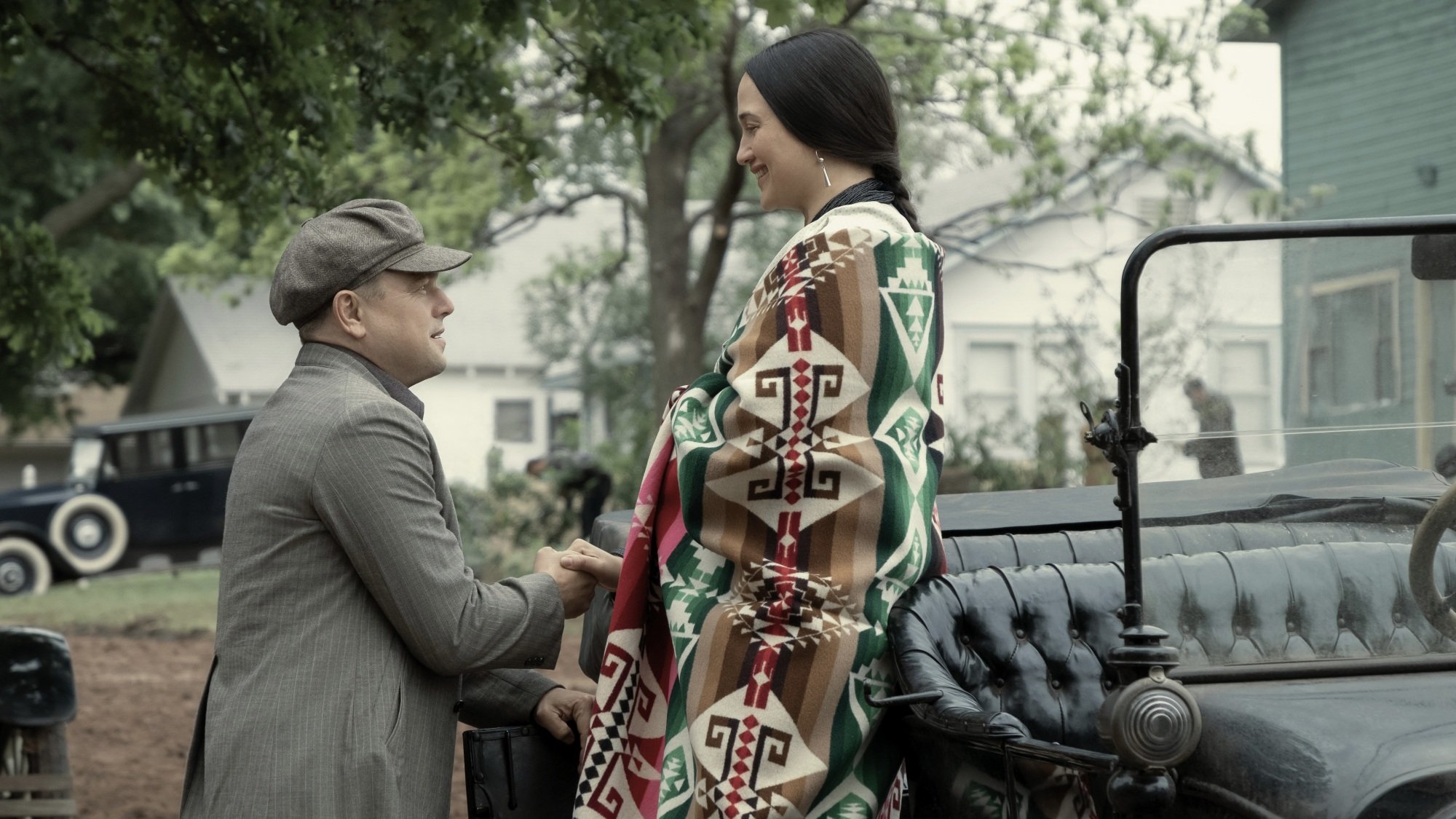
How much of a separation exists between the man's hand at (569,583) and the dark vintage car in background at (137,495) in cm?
2080

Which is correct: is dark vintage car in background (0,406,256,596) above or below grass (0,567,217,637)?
above

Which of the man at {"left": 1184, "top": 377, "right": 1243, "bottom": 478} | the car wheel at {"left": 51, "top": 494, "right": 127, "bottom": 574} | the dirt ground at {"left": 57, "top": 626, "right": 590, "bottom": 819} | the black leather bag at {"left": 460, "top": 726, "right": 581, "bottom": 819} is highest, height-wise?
the man at {"left": 1184, "top": 377, "right": 1243, "bottom": 478}

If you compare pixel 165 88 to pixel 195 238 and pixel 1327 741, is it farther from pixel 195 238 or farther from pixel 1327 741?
pixel 195 238

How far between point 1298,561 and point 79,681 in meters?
11.8

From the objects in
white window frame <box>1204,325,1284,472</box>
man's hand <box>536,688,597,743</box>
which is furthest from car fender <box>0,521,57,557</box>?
white window frame <box>1204,325,1284,472</box>

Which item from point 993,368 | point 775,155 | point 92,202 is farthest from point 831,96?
point 993,368

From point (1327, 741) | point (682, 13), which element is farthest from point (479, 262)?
point (1327, 741)

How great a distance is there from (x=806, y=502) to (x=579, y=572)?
2.37 ft

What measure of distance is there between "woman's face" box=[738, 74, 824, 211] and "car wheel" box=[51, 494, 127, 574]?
2166cm

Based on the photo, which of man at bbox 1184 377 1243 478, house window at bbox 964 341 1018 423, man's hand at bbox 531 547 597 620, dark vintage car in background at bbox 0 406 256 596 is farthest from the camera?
house window at bbox 964 341 1018 423

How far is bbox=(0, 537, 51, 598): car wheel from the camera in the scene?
2205cm

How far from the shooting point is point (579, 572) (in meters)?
3.33

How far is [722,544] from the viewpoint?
285 centimetres

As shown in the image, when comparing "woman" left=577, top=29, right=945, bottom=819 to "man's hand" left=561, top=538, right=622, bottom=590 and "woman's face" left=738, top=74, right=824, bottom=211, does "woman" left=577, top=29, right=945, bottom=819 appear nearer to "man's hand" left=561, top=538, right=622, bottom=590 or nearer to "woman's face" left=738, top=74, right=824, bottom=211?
"woman's face" left=738, top=74, right=824, bottom=211
